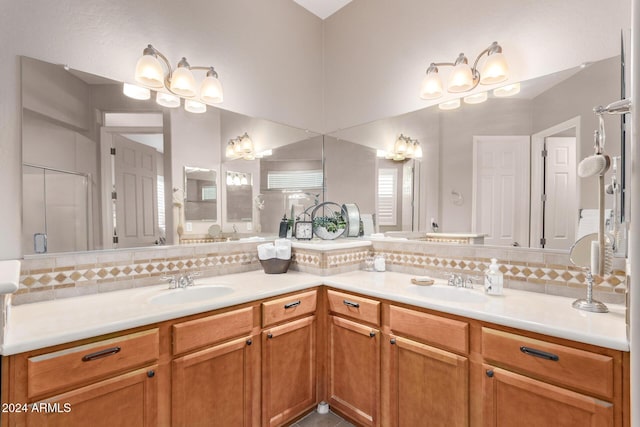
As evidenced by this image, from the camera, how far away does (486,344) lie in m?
1.34

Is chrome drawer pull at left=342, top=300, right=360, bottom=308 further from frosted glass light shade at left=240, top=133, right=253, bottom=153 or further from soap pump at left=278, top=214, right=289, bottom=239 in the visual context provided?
frosted glass light shade at left=240, top=133, right=253, bottom=153

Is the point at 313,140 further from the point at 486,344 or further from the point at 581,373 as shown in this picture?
the point at 581,373

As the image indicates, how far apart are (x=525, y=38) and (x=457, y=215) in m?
1.08

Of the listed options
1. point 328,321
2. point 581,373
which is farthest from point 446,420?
point 328,321

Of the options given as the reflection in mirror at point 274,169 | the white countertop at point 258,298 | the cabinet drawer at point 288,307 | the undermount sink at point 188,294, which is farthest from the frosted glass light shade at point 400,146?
the undermount sink at point 188,294

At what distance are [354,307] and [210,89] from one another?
1.68m

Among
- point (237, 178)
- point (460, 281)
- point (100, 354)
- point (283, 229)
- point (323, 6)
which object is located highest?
point (323, 6)

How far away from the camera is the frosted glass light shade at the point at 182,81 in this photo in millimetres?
1912

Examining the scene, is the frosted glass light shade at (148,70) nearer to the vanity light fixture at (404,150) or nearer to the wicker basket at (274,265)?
the wicker basket at (274,265)

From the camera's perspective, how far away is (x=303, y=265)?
2303mm

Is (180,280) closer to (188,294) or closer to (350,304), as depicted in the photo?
(188,294)

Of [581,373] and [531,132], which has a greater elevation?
[531,132]

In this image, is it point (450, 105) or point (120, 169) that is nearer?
point (120, 169)

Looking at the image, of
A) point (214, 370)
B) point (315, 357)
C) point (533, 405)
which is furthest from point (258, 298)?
point (533, 405)
